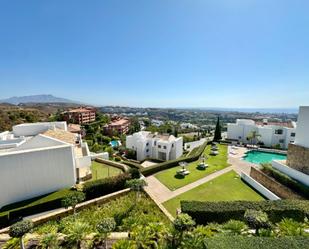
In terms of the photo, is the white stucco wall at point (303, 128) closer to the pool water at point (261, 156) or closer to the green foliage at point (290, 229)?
the pool water at point (261, 156)

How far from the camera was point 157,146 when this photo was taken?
30.0 meters

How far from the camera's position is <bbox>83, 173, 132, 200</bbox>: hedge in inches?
540

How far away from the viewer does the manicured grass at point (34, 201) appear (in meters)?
11.3

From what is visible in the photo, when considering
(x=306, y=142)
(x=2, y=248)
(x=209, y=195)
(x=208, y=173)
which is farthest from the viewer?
(x=208, y=173)

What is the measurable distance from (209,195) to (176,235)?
27.1ft

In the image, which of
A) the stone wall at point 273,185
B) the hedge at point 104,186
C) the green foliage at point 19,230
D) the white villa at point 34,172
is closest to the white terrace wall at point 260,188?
the stone wall at point 273,185

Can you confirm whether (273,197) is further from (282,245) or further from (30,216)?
(30,216)

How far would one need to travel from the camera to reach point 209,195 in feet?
49.5

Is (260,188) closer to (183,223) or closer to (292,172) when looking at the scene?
(292,172)

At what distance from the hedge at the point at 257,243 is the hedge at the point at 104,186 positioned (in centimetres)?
981

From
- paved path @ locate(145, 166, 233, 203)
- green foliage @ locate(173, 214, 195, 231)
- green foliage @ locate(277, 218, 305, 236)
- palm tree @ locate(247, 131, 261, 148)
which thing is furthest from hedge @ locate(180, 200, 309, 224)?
palm tree @ locate(247, 131, 261, 148)

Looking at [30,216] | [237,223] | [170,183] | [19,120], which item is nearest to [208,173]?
[170,183]

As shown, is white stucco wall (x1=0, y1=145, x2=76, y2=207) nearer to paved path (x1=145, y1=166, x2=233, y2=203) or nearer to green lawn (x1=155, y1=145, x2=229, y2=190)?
paved path (x1=145, y1=166, x2=233, y2=203)

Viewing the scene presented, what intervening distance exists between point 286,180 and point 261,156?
15.8 metres
